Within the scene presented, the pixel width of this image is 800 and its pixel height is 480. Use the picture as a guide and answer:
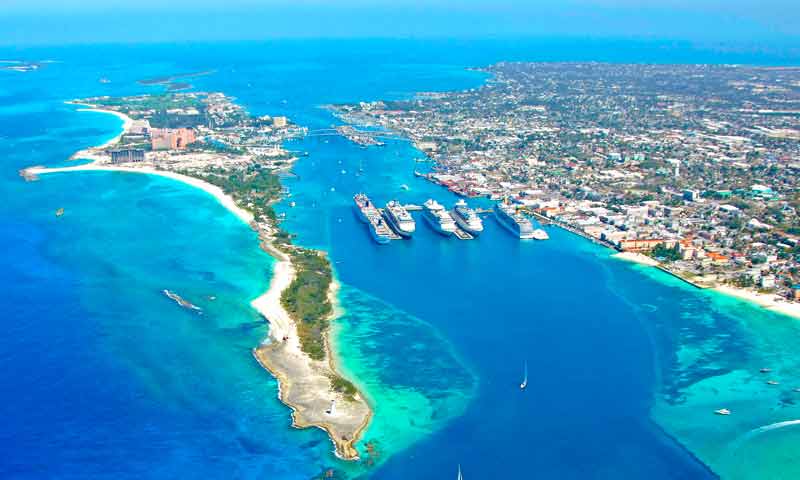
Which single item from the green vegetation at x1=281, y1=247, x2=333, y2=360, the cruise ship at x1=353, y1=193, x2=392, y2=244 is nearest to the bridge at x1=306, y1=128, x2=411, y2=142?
the cruise ship at x1=353, y1=193, x2=392, y2=244

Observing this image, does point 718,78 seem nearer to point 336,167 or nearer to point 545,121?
point 545,121

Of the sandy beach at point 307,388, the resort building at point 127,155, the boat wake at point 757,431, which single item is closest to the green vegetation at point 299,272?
the sandy beach at point 307,388

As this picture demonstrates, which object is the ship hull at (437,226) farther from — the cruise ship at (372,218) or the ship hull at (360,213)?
the ship hull at (360,213)

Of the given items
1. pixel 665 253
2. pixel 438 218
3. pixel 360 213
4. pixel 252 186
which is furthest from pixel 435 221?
pixel 252 186

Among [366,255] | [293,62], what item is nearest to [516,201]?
[366,255]

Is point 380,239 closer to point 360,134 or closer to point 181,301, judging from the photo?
point 181,301
